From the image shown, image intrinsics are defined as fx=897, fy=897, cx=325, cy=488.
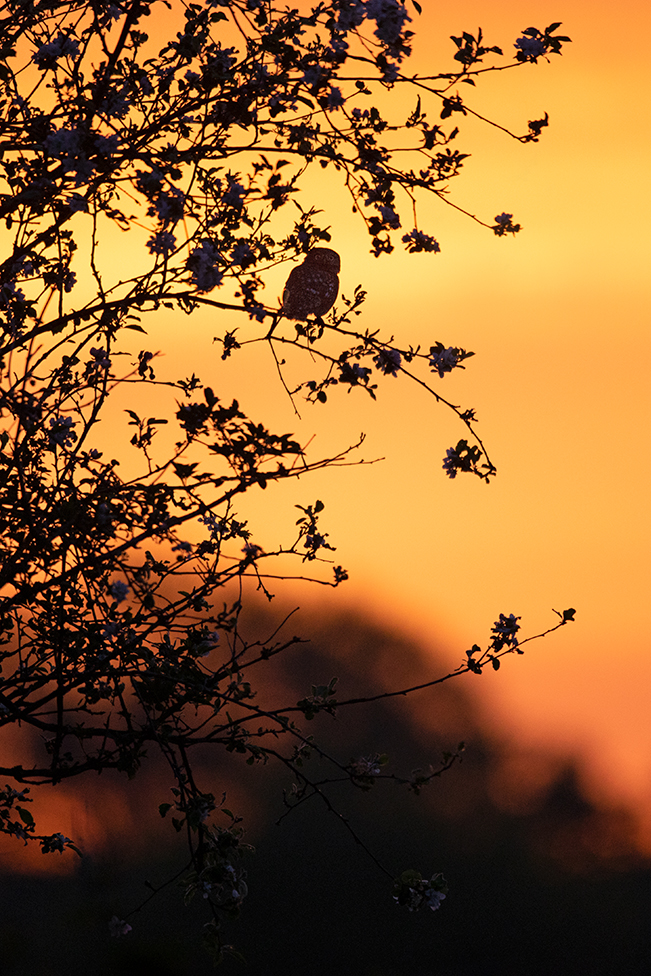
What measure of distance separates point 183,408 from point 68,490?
79 cm

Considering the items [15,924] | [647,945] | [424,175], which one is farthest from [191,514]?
[647,945]

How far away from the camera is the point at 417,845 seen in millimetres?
29062

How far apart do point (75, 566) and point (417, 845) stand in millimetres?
27292

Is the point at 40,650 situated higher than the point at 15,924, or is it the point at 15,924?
the point at 15,924

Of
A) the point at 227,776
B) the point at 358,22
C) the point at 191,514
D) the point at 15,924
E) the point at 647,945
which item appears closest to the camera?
the point at 191,514

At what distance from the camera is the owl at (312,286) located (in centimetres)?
489

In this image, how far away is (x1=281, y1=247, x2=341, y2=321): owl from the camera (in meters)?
4.89

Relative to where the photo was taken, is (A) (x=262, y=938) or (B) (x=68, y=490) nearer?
(B) (x=68, y=490)


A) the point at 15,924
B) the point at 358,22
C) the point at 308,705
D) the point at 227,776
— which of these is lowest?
the point at 308,705

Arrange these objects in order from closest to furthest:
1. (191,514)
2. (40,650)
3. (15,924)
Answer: (191,514)
(40,650)
(15,924)

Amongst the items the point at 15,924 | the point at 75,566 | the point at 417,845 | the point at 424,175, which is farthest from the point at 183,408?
the point at 417,845

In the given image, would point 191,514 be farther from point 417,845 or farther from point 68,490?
point 417,845

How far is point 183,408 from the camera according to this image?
4.45 metres

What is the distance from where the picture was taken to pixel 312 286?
16.3 ft
